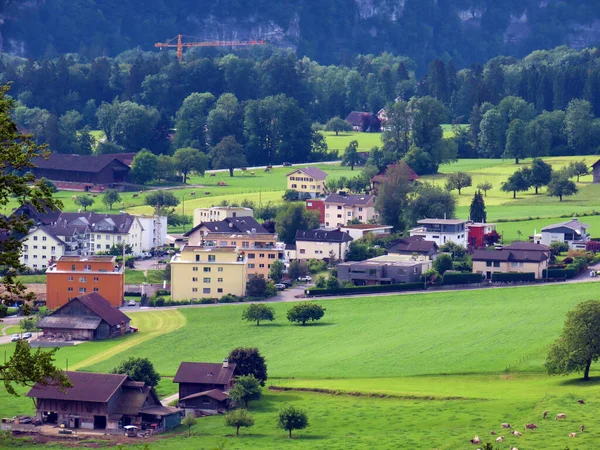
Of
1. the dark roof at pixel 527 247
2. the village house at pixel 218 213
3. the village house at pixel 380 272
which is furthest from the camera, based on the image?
the village house at pixel 218 213

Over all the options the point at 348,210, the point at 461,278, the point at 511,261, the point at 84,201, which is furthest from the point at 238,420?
the point at 84,201

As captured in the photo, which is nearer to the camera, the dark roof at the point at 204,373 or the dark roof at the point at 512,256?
the dark roof at the point at 204,373

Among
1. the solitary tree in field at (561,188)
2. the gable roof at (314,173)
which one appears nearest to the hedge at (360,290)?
the solitary tree in field at (561,188)

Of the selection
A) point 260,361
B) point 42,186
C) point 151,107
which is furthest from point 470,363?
point 151,107

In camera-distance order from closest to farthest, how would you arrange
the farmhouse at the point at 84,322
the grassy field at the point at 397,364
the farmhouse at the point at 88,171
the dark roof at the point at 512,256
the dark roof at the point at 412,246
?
the grassy field at the point at 397,364, the farmhouse at the point at 84,322, the dark roof at the point at 512,256, the dark roof at the point at 412,246, the farmhouse at the point at 88,171

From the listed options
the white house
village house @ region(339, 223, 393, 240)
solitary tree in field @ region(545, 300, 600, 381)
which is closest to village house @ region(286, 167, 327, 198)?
village house @ region(339, 223, 393, 240)

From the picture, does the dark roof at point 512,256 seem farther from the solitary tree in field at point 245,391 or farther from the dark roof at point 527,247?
the solitary tree in field at point 245,391
